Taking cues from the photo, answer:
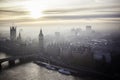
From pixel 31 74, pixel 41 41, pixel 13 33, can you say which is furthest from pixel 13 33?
pixel 31 74

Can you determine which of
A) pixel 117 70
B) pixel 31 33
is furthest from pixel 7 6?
pixel 117 70

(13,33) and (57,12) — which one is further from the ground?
(57,12)

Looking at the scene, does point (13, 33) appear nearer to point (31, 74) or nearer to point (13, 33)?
point (13, 33)

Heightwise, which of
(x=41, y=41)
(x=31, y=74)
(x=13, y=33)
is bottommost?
(x=31, y=74)

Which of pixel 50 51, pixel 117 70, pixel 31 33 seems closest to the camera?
pixel 117 70

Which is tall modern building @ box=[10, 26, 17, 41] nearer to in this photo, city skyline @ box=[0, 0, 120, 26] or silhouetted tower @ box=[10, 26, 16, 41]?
silhouetted tower @ box=[10, 26, 16, 41]

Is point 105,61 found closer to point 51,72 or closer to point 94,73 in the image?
point 94,73

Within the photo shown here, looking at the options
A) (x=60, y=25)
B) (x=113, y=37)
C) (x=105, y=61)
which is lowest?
(x=105, y=61)

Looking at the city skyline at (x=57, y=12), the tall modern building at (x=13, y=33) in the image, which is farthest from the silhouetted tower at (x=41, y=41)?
the tall modern building at (x=13, y=33)

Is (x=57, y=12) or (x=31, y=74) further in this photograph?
(x=31, y=74)

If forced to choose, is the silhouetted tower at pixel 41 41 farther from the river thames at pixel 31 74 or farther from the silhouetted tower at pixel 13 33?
the silhouetted tower at pixel 13 33

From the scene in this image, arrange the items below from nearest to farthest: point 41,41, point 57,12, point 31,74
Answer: point 57,12
point 31,74
point 41,41
